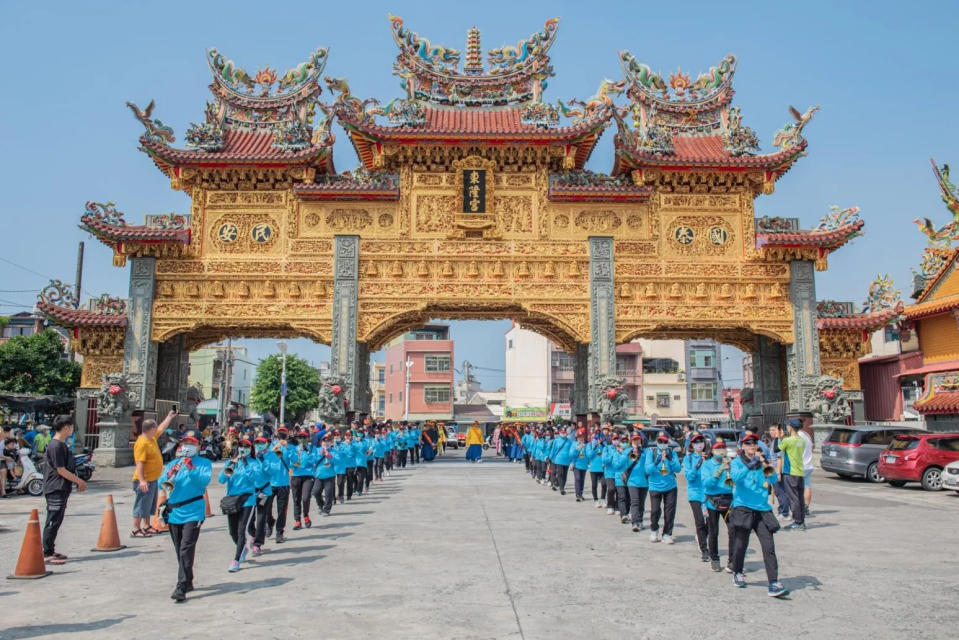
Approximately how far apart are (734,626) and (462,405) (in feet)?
195

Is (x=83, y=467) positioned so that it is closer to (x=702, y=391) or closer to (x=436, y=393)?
(x=436, y=393)

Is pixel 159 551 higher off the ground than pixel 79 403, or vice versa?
pixel 79 403

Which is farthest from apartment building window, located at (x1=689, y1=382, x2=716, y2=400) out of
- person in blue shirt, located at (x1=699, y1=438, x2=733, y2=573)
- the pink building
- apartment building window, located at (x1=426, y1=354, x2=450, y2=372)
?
person in blue shirt, located at (x1=699, y1=438, x2=733, y2=573)

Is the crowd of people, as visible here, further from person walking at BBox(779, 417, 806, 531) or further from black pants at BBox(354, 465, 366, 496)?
black pants at BBox(354, 465, 366, 496)

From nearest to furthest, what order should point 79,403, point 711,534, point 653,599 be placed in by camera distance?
point 653,599 < point 711,534 < point 79,403

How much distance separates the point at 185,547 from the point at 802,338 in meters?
22.4

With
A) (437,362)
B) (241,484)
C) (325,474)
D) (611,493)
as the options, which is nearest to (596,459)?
(611,493)

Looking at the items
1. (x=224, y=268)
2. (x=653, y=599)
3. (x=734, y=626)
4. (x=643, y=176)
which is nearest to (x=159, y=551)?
(x=653, y=599)

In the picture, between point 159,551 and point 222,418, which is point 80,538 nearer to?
point 159,551

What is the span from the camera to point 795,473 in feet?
39.7

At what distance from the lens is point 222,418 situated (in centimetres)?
4312

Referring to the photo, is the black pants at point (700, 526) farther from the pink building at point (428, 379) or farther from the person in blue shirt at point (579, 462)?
the pink building at point (428, 379)

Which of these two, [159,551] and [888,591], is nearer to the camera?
[888,591]

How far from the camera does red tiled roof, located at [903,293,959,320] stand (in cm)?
2731
